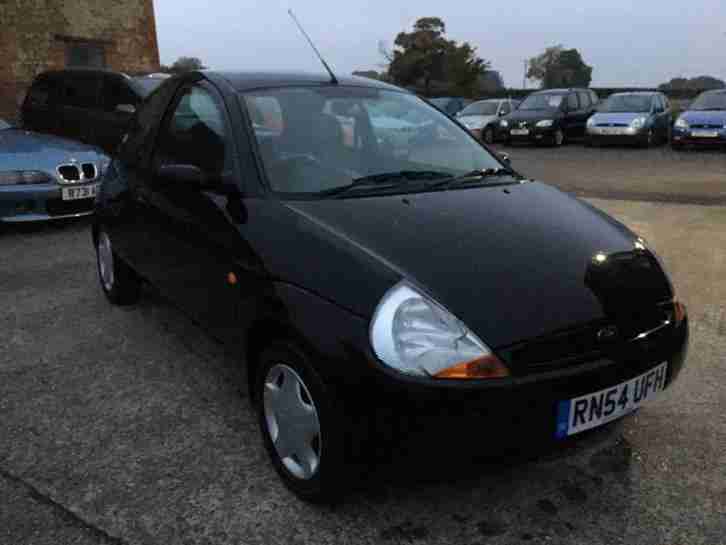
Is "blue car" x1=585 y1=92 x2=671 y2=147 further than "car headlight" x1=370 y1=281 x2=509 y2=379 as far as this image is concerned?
Yes

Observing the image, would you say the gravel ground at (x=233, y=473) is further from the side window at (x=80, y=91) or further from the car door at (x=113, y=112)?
the side window at (x=80, y=91)

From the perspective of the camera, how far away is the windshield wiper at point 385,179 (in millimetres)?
2771

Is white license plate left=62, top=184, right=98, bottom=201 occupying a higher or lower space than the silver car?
lower

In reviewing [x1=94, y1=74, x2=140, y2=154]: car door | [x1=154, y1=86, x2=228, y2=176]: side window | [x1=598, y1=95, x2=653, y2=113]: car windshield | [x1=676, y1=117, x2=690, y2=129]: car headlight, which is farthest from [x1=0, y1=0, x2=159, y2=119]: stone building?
[x1=154, y1=86, x2=228, y2=176]: side window

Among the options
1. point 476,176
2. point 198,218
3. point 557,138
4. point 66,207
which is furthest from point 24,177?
point 557,138

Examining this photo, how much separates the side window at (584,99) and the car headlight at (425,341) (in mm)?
17501

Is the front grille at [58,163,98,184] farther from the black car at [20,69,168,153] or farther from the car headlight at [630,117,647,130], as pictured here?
the car headlight at [630,117,647,130]

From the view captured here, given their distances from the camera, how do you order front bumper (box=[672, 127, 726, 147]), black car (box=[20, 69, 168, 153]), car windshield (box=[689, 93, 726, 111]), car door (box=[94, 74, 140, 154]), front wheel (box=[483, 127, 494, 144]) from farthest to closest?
front wheel (box=[483, 127, 494, 144]) → car windshield (box=[689, 93, 726, 111]) → front bumper (box=[672, 127, 726, 147]) → black car (box=[20, 69, 168, 153]) → car door (box=[94, 74, 140, 154])

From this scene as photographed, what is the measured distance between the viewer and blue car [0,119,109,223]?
6246 mm

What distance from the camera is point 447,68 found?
45250mm

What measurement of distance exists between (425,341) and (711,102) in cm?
1658

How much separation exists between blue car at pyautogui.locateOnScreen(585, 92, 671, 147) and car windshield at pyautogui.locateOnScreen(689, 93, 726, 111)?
88 cm

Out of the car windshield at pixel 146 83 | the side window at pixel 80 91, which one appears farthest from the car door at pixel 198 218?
the side window at pixel 80 91

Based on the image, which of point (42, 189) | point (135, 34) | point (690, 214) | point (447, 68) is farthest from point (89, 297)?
point (447, 68)
